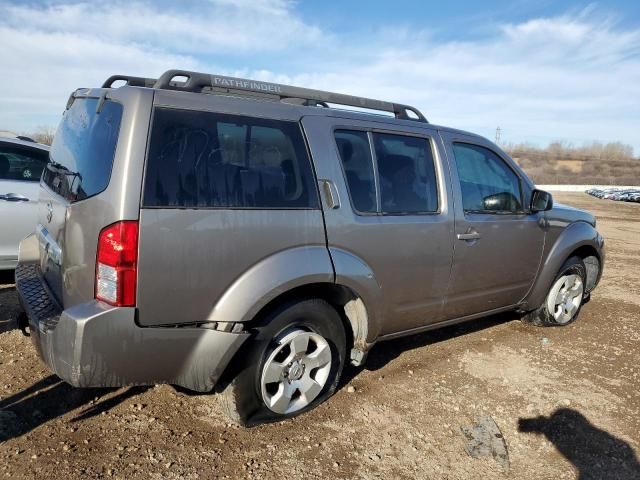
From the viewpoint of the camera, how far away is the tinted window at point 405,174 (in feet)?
11.0

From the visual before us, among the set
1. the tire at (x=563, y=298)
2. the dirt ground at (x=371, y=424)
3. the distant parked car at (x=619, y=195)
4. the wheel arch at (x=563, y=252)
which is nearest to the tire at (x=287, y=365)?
the dirt ground at (x=371, y=424)

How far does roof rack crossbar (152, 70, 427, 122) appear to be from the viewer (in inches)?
107

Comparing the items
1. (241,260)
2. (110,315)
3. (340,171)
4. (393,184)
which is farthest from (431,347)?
(110,315)

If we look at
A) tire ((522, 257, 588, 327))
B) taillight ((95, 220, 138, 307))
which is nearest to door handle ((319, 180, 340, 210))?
taillight ((95, 220, 138, 307))

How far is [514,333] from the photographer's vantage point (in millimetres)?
4863

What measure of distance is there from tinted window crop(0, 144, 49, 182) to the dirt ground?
61.3 inches

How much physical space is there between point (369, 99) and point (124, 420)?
2662 millimetres

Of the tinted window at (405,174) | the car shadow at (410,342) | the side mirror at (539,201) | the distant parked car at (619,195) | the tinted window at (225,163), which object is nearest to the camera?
the tinted window at (225,163)

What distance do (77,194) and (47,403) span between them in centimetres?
140

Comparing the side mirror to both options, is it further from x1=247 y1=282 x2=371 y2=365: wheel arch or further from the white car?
the white car

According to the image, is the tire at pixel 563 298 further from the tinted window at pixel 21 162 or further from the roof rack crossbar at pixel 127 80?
the tinted window at pixel 21 162

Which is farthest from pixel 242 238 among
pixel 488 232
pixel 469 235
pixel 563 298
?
pixel 563 298

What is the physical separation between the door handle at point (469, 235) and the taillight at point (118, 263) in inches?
91.8

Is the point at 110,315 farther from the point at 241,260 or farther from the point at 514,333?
the point at 514,333
